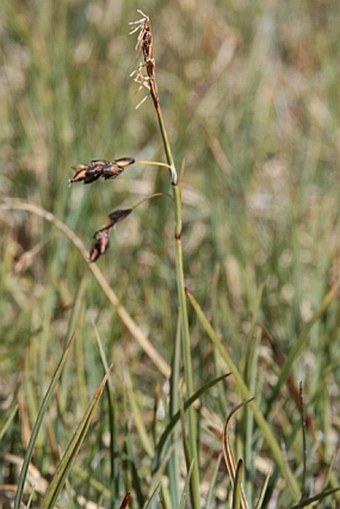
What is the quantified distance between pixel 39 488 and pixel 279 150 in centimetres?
130

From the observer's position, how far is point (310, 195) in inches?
80.0

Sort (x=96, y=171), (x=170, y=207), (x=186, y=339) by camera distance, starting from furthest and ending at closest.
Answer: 1. (x=170, y=207)
2. (x=186, y=339)
3. (x=96, y=171)

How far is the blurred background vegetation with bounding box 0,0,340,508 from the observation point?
49.7 inches

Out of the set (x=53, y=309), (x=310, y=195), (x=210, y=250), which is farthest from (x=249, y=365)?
(x=310, y=195)

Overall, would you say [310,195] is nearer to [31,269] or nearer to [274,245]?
[274,245]

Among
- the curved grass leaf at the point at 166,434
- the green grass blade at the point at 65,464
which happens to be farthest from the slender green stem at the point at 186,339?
the green grass blade at the point at 65,464

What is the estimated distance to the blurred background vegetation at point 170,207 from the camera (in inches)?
49.7

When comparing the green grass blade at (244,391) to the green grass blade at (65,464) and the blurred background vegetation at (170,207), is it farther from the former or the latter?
the green grass blade at (65,464)

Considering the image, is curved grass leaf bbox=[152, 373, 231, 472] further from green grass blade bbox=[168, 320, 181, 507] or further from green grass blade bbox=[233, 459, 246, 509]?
green grass blade bbox=[233, 459, 246, 509]

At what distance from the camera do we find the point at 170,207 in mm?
1841

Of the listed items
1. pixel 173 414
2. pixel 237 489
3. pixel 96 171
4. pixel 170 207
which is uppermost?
pixel 170 207

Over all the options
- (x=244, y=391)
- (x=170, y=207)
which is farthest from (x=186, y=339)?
(x=170, y=207)

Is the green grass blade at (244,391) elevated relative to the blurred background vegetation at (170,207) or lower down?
lower down

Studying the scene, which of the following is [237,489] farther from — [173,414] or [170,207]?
[170,207]
